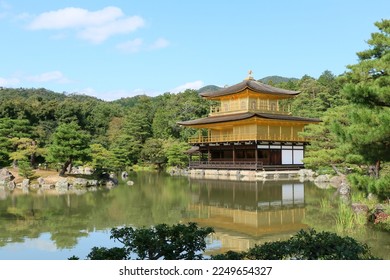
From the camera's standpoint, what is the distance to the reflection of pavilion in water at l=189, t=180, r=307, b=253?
834 cm

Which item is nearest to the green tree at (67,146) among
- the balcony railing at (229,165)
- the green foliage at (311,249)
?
the balcony railing at (229,165)

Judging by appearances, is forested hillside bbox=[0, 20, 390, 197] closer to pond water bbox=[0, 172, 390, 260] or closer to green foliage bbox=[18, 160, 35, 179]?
green foliage bbox=[18, 160, 35, 179]

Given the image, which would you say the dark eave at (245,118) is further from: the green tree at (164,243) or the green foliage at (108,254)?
the green foliage at (108,254)

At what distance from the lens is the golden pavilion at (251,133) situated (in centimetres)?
2516

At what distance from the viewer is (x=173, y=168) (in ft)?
102

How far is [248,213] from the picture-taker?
11.1 m

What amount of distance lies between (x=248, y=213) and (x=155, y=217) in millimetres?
2491

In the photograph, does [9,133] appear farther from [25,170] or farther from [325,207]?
[325,207]

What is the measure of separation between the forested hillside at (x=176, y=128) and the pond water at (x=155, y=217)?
1766 mm

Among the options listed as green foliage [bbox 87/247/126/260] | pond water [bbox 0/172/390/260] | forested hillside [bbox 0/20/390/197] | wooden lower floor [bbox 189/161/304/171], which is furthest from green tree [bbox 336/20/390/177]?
wooden lower floor [bbox 189/161/304/171]

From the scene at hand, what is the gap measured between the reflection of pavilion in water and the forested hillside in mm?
1945

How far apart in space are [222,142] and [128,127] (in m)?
12.5

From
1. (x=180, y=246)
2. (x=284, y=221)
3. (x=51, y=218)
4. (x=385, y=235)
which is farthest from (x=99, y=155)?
(x=180, y=246)
